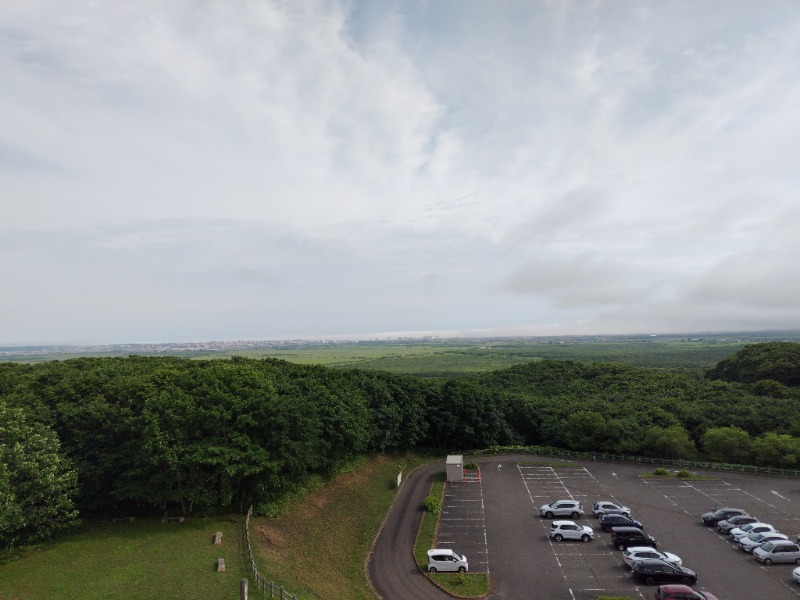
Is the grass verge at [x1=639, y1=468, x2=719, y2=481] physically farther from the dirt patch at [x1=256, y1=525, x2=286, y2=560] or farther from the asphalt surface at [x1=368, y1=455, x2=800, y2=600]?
the dirt patch at [x1=256, y1=525, x2=286, y2=560]

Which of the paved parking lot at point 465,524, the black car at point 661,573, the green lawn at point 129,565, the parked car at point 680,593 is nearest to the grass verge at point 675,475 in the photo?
the paved parking lot at point 465,524

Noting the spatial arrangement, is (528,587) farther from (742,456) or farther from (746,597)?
(742,456)

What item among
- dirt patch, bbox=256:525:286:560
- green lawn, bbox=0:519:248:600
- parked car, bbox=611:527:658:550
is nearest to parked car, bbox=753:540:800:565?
parked car, bbox=611:527:658:550

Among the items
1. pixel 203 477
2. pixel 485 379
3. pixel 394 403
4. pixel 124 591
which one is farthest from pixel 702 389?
pixel 124 591

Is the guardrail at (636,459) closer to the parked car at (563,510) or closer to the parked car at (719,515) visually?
the parked car at (719,515)

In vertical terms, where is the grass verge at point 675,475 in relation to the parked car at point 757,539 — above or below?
below
